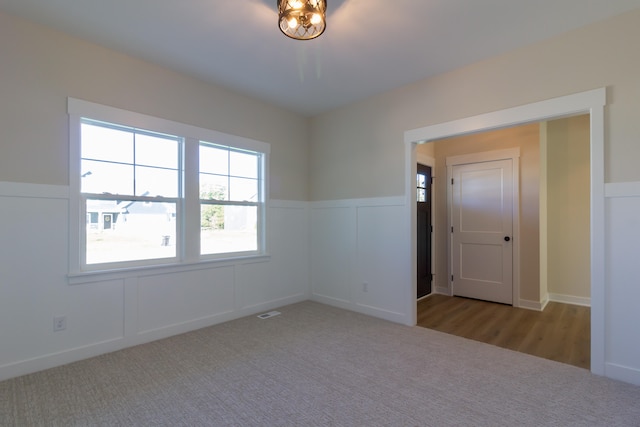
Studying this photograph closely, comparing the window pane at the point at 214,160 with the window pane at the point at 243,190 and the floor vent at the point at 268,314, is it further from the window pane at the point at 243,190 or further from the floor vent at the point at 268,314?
the floor vent at the point at 268,314

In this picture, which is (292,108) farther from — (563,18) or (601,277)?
(601,277)

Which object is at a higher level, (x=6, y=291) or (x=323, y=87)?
(x=323, y=87)

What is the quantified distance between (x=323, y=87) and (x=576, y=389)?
3.61 metres

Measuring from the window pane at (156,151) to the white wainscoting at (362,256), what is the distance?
2.07 metres

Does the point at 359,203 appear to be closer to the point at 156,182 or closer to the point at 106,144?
the point at 156,182

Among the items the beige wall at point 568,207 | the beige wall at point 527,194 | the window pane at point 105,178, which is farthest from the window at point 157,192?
the beige wall at point 568,207

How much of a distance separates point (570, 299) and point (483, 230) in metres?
1.53

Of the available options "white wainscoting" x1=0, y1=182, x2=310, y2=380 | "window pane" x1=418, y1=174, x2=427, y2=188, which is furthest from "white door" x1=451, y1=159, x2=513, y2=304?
"white wainscoting" x1=0, y1=182, x2=310, y2=380

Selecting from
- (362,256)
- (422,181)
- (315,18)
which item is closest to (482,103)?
(315,18)

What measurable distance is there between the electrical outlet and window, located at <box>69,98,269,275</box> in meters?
0.41

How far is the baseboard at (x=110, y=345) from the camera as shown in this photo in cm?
247

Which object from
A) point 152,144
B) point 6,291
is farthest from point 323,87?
point 6,291

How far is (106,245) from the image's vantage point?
298 cm

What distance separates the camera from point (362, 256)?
4148mm
